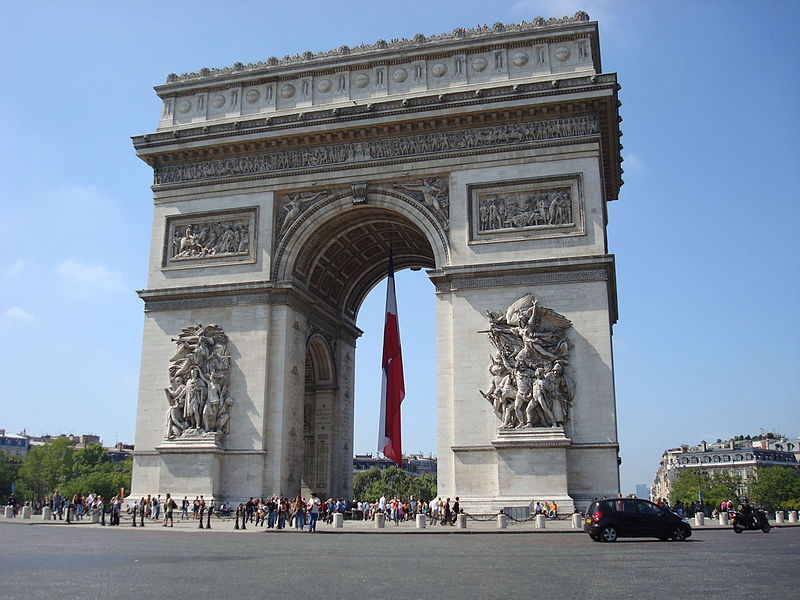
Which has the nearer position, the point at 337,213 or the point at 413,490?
the point at 337,213

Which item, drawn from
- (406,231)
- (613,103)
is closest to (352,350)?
(406,231)

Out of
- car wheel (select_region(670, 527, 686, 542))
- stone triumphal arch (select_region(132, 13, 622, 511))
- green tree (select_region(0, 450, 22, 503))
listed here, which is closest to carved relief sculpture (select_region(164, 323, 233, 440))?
stone triumphal arch (select_region(132, 13, 622, 511))

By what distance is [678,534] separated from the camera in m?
19.5

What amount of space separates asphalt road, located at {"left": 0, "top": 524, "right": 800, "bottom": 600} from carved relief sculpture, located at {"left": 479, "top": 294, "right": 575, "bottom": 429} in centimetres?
776

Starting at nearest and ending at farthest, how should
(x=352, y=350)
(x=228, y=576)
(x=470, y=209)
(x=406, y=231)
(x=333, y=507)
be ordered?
(x=228, y=576)
(x=470, y=209)
(x=333, y=507)
(x=406, y=231)
(x=352, y=350)

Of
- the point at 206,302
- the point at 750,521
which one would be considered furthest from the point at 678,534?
the point at 206,302

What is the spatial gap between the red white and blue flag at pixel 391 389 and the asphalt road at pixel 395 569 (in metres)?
13.2

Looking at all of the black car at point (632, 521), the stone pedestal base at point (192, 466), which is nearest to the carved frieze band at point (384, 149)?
the stone pedestal base at point (192, 466)

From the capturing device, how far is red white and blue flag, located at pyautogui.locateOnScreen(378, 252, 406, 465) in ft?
103

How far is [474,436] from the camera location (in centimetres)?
2648

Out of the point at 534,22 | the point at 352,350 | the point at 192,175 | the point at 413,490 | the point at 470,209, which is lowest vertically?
the point at 413,490

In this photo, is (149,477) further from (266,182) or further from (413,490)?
(413,490)

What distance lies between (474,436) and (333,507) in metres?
7.41

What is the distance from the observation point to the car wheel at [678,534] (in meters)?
19.4
